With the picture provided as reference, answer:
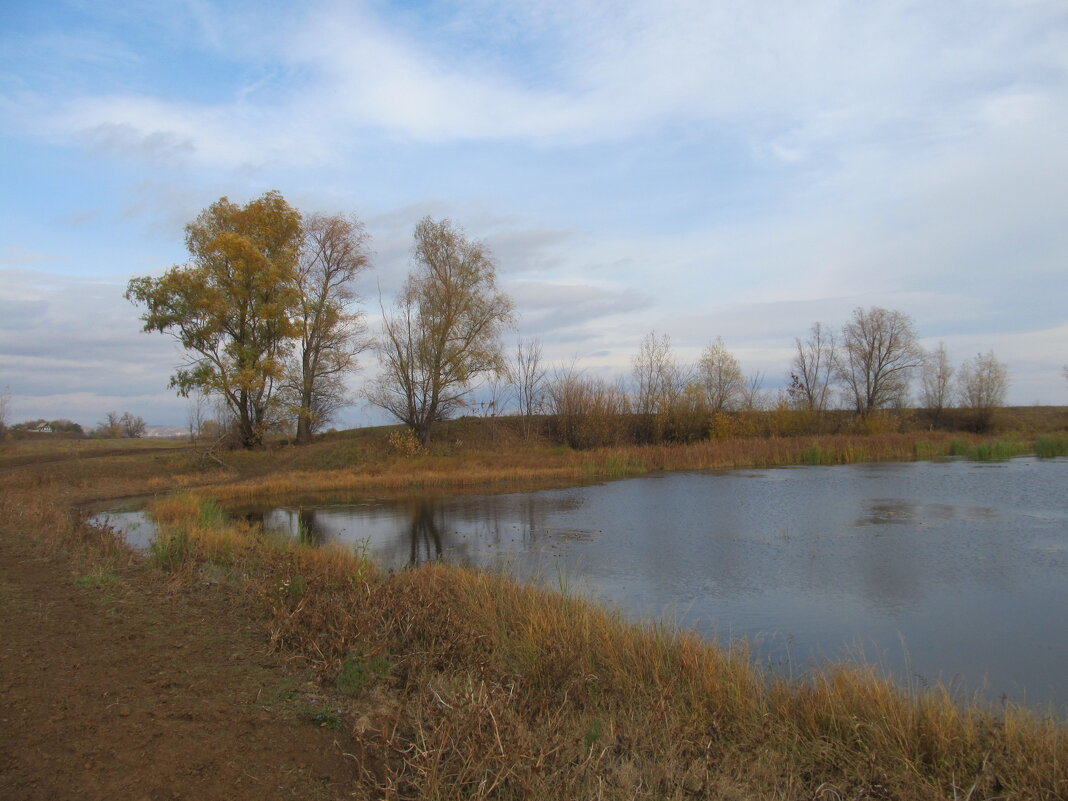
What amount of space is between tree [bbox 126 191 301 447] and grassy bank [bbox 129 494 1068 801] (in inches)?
964

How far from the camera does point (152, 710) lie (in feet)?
Result: 14.4

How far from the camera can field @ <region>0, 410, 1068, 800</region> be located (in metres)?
3.64

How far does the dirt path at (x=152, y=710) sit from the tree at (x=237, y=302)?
23.7 m

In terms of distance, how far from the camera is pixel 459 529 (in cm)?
1598

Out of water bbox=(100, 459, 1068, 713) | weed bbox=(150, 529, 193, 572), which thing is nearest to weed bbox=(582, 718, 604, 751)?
Answer: water bbox=(100, 459, 1068, 713)

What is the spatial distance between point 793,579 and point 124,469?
25.8m

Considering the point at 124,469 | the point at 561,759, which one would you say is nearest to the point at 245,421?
the point at 124,469

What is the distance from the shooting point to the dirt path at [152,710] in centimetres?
353

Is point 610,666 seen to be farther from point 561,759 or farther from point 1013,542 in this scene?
point 1013,542

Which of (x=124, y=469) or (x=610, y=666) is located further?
(x=124, y=469)

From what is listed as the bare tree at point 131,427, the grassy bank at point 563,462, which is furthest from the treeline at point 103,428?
the grassy bank at point 563,462

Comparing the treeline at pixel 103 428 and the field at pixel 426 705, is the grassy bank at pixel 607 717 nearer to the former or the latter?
the field at pixel 426 705

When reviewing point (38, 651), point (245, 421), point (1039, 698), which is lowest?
point (1039, 698)

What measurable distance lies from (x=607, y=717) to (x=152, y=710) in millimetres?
2997
